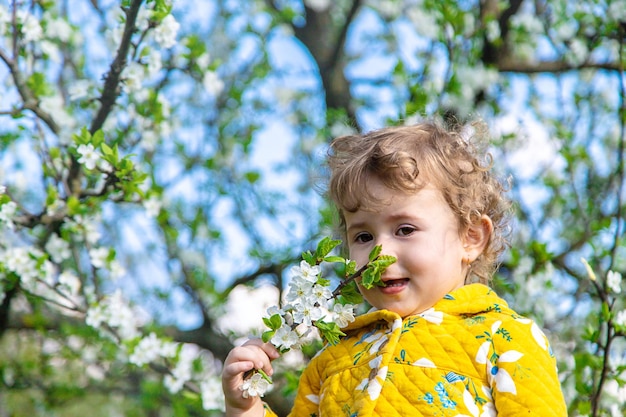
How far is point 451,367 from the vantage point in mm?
1539

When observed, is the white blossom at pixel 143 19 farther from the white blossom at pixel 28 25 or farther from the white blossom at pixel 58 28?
the white blossom at pixel 58 28

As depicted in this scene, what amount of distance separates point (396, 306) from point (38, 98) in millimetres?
1794

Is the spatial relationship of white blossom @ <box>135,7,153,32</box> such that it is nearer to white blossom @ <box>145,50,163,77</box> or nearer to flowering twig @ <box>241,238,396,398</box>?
white blossom @ <box>145,50,163,77</box>

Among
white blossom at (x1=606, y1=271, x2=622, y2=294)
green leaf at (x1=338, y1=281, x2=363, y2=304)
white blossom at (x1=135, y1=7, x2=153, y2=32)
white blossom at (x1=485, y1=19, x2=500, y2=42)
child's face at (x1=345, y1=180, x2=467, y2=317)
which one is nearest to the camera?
green leaf at (x1=338, y1=281, x2=363, y2=304)

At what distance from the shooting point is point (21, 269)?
8.70ft

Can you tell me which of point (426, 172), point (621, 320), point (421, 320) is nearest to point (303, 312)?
point (421, 320)

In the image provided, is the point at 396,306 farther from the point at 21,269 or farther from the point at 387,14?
the point at 387,14

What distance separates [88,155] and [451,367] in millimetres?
1434

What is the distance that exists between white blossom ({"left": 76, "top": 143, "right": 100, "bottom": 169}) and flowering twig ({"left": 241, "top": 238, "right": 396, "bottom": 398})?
3.98ft

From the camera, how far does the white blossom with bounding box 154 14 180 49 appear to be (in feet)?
8.11

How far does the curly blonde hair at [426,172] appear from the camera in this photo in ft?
5.41

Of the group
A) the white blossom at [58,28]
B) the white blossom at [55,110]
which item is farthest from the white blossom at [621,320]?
the white blossom at [58,28]

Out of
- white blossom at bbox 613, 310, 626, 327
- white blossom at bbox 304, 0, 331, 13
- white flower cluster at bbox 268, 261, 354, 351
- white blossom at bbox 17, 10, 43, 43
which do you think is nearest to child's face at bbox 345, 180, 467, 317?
white flower cluster at bbox 268, 261, 354, 351

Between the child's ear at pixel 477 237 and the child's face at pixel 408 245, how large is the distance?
0.30 ft
